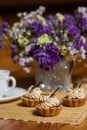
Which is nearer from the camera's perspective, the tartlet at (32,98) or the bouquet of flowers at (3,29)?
the tartlet at (32,98)

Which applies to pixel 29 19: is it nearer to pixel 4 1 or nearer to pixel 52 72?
pixel 52 72

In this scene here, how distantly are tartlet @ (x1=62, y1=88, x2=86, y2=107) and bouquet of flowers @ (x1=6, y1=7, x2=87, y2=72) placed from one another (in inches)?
6.6

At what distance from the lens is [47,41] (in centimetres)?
148

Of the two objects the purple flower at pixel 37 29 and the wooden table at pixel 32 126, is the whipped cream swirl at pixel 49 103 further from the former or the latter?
the purple flower at pixel 37 29

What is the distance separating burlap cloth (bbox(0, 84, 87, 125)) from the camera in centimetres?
120

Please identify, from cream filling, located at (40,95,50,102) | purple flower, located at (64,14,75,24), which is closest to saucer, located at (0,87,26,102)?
cream filling, located at (40,95,50,102)

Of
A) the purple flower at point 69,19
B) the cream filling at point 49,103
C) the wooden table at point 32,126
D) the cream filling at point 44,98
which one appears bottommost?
the wooden table at point 32,126

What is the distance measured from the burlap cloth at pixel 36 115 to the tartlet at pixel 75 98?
1 centimetres

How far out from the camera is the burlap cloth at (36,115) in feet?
3.92

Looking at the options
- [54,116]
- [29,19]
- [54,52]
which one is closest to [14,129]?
[54,116]

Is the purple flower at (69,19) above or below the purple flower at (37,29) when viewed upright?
above

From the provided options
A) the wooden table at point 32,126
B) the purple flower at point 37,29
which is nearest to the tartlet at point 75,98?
the wooden table at point 32,126

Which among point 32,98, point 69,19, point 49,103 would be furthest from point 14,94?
point 69,19

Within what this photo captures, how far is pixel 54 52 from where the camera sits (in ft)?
4.78
